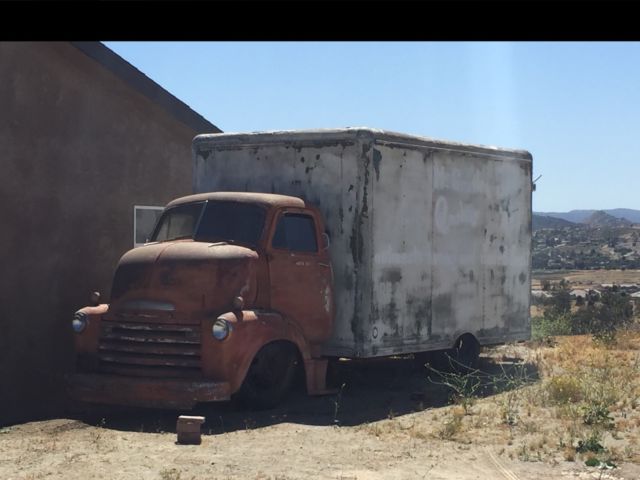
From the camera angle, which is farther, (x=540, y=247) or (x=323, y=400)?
(x=540, y=247)

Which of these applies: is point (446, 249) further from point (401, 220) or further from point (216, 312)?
point (216, 312)

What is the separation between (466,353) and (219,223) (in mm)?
4505

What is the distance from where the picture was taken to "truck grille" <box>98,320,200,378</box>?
937 centimetres

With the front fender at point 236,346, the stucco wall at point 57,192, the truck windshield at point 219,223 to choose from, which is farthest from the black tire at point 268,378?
the stucco wall at point 57,192

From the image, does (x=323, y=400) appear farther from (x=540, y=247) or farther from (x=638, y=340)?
(x=540, y=247)

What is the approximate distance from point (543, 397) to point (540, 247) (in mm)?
111342

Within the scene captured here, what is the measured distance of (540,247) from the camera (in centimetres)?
11881

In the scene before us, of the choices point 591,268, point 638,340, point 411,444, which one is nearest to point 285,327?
point 411,444

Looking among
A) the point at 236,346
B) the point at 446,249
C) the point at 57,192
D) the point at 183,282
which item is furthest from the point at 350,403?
the point at 57,192

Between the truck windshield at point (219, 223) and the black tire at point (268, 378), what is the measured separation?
127cm

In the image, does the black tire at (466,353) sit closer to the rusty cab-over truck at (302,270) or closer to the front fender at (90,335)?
the rusty cab-over truck at (302,270)

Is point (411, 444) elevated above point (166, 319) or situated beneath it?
situated beneath

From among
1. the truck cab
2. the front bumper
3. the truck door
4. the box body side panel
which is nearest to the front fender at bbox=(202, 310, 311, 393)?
the truck cab
